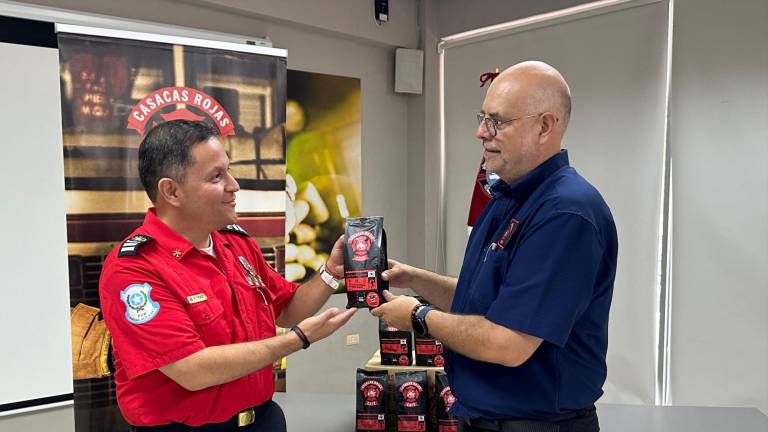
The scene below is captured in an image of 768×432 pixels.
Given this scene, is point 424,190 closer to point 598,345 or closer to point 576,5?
Answer: point 576,5

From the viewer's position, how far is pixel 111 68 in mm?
2525

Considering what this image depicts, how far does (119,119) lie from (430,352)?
173 centimetres

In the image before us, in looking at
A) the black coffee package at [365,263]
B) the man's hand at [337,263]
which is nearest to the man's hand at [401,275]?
the black coffee package at [365,263]

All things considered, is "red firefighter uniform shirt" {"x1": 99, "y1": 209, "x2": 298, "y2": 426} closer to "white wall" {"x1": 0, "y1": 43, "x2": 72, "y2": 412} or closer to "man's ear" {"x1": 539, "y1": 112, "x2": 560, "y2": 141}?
"man's ear" {"x1": 539, "y1": 112, "x2": 560, "y2": 141}

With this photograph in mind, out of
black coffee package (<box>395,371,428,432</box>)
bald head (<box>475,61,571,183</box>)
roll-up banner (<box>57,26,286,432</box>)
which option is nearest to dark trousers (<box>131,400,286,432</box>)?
black coffee package (<box>395,371,428,432</box>)

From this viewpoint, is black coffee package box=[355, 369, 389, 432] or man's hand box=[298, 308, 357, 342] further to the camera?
black coffee package box=[355, 369, 389, 432]

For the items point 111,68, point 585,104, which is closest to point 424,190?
point 585,104

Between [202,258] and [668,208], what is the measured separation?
9.70 ft

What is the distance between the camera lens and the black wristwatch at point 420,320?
5.41ft

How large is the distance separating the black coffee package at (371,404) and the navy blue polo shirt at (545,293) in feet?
2.81

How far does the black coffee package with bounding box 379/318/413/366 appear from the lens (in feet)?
8.78

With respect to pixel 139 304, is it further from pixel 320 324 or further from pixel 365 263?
pixel 365 263

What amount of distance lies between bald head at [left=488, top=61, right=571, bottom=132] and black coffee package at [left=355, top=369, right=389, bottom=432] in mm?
1438

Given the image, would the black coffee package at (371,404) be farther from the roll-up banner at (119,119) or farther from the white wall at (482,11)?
the white wall at (482,11)
